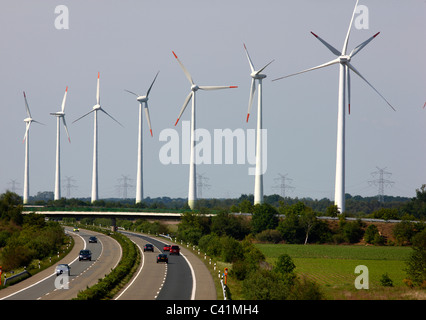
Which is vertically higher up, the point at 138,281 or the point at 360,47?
the point at 360,47

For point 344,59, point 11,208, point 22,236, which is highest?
point 344,59

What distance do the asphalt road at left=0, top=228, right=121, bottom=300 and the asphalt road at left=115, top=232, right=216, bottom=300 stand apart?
15.2 ft

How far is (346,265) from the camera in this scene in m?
114

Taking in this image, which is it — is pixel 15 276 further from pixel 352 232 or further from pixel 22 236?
pixel 352 232

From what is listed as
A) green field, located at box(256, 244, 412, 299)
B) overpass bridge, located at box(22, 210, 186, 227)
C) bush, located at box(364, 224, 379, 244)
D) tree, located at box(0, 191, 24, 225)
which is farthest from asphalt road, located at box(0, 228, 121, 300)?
bush, located at box(364, 224, 379, 244)

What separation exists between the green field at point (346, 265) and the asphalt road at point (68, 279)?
25.3m

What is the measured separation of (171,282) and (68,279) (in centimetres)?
1187

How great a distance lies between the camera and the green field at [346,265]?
240ft

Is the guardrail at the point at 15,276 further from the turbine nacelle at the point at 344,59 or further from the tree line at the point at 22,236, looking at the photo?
the turbine nacelle at the point at 344,59

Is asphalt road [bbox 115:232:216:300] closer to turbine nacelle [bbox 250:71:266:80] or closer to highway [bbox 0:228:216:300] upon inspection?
highway [bbox 0:228:216:300]

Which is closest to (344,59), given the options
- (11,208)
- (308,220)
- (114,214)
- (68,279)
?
(308,220)

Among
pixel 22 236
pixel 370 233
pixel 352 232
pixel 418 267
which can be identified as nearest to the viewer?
pixel 418 267

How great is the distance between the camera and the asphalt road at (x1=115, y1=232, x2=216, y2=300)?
60.0 meters

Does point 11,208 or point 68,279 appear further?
point 11,208
